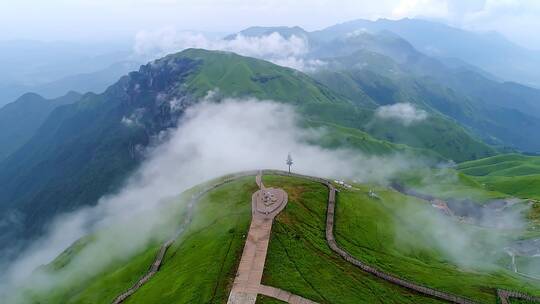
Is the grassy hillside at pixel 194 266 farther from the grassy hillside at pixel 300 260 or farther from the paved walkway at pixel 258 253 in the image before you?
the paved walkway at pixel 258 253

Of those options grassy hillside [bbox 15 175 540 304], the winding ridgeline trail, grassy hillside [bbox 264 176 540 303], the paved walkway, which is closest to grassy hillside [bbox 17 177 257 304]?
grassy hillside [bbox 15 175 540 304]

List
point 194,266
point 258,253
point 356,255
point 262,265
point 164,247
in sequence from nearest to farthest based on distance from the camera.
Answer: point 262,265 < point 258,253 < point 194,266 < point 356,255 < point 164,247

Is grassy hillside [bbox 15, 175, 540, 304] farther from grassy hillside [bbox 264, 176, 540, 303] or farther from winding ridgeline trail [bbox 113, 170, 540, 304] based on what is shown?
winding ridgeline trail [bbox 113, 170, 540, 304]

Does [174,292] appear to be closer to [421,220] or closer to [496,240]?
[421,220]

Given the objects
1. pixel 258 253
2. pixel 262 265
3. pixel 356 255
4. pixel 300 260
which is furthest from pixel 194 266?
pixel 356 255

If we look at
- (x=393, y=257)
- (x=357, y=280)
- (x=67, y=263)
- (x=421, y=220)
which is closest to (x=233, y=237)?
(x=357, y=280)

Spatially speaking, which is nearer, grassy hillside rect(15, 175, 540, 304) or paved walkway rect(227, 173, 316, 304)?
paved walkway rect(227, 173, 316, 304)

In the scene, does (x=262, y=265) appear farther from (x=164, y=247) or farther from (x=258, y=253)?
(x=164, y=247)

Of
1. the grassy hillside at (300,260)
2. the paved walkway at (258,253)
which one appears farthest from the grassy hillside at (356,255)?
the paved walkway at (258,253)
